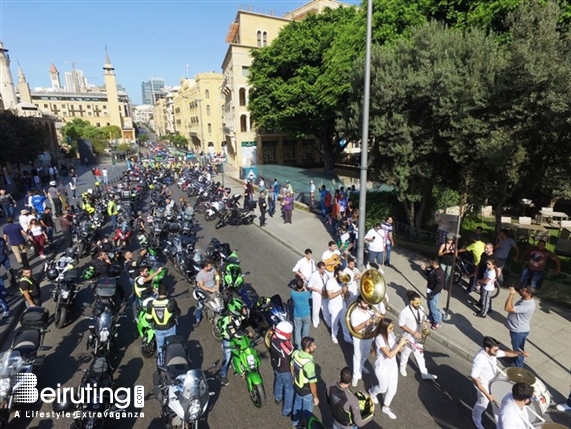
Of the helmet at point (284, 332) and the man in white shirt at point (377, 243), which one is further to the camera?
the man in white shirt at point (377, 243)

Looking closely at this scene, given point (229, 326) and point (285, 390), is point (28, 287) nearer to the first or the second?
point (229, 326)

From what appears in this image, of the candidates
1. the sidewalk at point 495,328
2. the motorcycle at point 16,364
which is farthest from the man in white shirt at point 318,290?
the motorcycle at point 16,364

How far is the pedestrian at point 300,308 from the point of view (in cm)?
629

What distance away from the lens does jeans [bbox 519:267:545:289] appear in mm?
8203

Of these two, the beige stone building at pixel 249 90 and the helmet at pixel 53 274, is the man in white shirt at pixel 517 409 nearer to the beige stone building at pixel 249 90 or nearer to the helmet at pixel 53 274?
the helmet at pixel 53 274

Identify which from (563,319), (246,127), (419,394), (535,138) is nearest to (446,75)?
(535,138)

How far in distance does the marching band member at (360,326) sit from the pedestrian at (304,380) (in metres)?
1.29

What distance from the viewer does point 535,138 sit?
25.6 ft

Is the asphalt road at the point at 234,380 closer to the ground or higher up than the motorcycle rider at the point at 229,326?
closer to the ground

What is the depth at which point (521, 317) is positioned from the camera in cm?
555

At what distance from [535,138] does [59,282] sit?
12052 millimetres

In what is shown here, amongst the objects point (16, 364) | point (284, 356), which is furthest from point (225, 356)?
point (16, 364)

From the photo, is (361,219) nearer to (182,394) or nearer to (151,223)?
(182,394)

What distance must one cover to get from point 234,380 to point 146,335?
208 centimetres
